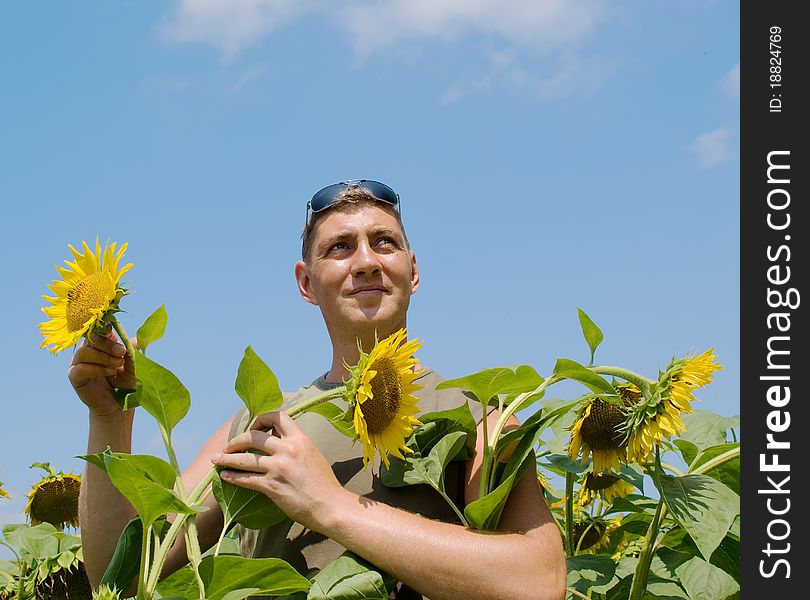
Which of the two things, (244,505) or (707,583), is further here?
(707,583)

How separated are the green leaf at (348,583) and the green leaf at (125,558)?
38 centimetres

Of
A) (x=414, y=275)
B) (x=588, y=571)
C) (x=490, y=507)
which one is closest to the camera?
(x=490, y=507)

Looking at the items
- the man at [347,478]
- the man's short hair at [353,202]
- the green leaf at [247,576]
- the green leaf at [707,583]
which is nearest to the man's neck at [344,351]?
the man at [347,478]

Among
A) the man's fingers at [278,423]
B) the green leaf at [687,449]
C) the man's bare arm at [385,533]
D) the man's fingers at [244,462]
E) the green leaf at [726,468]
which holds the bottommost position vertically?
the man's bare arm at [385,533]

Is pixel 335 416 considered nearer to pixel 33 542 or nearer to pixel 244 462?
pixel 244 462

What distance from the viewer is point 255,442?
1886mm

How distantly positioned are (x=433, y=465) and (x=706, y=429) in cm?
98

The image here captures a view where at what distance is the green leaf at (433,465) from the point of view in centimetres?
198

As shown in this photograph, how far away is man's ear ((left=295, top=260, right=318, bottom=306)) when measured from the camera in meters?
2.79

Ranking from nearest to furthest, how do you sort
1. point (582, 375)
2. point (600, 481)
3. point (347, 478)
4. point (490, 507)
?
point (490, 507)
point (582, 375)
point (347, 478)
point (600, 481)

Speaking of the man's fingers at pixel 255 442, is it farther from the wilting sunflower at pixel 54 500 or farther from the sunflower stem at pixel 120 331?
the wilting sunflower at pixel 54 500

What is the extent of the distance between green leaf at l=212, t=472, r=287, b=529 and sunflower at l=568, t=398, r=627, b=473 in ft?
2.54

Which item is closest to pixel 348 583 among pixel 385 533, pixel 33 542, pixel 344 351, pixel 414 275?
pixel 385 533
